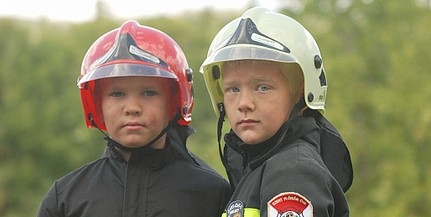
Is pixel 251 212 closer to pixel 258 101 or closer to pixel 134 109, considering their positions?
pixel 258 101

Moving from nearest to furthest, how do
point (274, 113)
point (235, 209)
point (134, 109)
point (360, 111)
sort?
point (235, 209) < point (274, 113) < point (134, 109) < point (360, 111)

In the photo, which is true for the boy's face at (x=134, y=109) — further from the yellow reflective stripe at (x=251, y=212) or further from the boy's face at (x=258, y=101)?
the yellow reflective stripe at (x=251, y=212)

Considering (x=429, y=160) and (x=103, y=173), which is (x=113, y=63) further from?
(x=429, y=160)

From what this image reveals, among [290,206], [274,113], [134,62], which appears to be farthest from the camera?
[134,62]

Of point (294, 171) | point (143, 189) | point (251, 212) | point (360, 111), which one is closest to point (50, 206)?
point (143, 189)

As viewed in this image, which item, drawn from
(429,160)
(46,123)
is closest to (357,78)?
(429,160)

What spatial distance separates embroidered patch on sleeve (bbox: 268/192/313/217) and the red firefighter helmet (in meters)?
1.37

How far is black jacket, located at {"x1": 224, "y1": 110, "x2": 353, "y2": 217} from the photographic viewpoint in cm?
439

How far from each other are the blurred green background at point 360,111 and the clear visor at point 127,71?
18.1 m

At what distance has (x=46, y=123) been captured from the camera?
127 ft

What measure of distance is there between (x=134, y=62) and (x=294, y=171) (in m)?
1.39

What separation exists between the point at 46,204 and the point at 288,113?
1542 millimetres

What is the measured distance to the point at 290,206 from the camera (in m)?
4.36

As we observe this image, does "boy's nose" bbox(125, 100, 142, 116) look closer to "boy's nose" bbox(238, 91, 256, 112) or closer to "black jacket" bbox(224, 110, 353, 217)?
"black jacket" bbox(224, 110, 353, 217)
